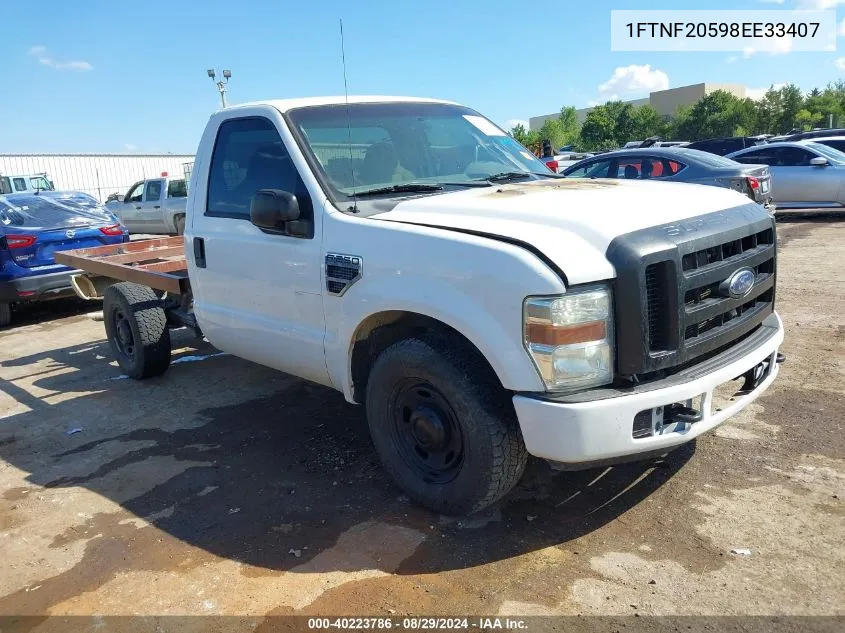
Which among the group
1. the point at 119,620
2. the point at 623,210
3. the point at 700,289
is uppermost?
the point at 623,210

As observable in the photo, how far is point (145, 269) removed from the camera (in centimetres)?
559

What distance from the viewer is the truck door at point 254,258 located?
3.78m

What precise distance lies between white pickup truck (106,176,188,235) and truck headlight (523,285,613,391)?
49.6 feet

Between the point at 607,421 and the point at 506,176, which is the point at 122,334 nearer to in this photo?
the point at 506,176

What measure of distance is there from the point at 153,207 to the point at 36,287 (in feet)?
31.6

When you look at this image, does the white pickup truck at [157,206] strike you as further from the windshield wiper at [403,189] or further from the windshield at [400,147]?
the windshield wiper at [403,189]

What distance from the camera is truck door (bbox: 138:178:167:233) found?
17156mm

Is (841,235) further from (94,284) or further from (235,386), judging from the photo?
(94,284)

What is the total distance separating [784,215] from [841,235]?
384 cm

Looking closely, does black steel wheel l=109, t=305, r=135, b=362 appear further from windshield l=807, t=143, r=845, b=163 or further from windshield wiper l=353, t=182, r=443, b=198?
windshield l=807, t=143, r=845, b=163

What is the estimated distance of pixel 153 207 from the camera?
17.2 metres

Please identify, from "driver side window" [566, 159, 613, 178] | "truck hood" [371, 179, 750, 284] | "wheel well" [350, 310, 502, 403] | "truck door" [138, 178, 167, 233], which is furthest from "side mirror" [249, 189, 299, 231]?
"truck door" [138, 178, 167, 233]

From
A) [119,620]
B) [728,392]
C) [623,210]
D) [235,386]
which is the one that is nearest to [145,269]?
[235,386]

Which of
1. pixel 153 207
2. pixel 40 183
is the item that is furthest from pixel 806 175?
pixel 40 183
